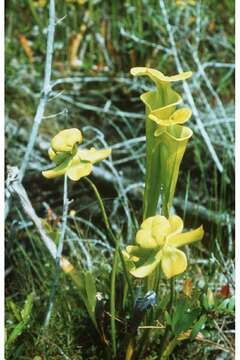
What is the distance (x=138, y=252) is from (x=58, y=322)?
39 cm

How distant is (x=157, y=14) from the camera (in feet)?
6.80

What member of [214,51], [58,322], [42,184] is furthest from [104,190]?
[214,51]

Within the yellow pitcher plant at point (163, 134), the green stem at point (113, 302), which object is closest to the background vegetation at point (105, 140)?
the green stem at point (113, 302)

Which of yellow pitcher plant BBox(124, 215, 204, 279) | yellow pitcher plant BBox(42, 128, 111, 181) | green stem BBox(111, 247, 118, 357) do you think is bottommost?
green stem BBox(111, 247, 118, 357)

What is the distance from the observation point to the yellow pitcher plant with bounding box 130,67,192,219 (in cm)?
92

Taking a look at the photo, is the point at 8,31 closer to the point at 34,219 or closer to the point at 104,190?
the point at 104,190

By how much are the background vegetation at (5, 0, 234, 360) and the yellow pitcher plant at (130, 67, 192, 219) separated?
0.24 m

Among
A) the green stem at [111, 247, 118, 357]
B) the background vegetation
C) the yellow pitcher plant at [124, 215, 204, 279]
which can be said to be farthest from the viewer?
the background vegetation

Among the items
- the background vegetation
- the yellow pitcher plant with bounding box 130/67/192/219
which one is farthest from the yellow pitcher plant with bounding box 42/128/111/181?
the background vegetation

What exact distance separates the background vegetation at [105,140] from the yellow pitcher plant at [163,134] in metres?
0.24

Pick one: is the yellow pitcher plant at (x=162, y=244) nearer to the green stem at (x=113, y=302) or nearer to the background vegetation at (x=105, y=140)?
the green stem at (x=113, y=302)

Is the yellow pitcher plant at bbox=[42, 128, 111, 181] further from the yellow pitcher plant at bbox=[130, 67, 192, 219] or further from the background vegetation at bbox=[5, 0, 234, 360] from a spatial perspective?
the background vegetation at bbox=[5, 0, 234, 360]

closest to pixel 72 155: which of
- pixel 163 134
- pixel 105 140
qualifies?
pixel 163 134

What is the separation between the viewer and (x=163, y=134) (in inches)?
36.8
